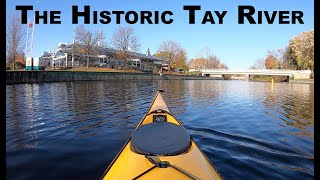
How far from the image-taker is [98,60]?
7025 centimetres

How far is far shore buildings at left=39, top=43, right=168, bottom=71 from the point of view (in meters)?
60.6

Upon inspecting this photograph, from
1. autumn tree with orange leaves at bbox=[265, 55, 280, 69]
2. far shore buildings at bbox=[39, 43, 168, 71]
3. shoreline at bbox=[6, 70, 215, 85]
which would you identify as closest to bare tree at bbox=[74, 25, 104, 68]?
far shore buildings at bbox=[39, 43, 168, 71]

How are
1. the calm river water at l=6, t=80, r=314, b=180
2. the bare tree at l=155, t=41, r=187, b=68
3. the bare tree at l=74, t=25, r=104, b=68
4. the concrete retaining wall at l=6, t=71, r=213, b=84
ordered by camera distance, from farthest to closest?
the bare tree at l=155, t=41, r=187, b=68
the bare tree at l=74, t=25, r=104, b=68
the concrete retaining wall at l=6, t=71, r=213, b=84
the calm river water at l=6, t=80, r=314, b=180

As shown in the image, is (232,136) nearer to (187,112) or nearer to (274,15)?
(187,112)

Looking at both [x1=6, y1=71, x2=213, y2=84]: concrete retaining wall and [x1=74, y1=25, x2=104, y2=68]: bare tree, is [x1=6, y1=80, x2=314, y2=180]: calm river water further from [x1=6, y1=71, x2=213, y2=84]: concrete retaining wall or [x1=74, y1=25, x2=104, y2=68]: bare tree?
[x1=74, y1=25, x2=104, y2=68]: bare tree

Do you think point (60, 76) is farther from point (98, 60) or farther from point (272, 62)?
point (272, 62)

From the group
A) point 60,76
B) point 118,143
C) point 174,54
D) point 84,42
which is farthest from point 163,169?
point 174,54

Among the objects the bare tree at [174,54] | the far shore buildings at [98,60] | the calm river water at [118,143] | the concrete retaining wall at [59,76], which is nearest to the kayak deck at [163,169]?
the calm river water at [118,143]

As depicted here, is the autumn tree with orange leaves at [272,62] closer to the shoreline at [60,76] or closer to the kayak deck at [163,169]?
the shoreline at [60,76]

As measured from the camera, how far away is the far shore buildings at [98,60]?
60.6 m

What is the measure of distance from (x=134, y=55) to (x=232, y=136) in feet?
246

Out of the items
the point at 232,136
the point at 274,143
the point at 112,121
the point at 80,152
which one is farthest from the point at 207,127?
the point at 80,152

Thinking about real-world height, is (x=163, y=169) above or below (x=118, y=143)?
above

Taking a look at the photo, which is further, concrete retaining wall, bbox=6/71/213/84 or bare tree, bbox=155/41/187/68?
bare tree, bbox=155/41/187/68
